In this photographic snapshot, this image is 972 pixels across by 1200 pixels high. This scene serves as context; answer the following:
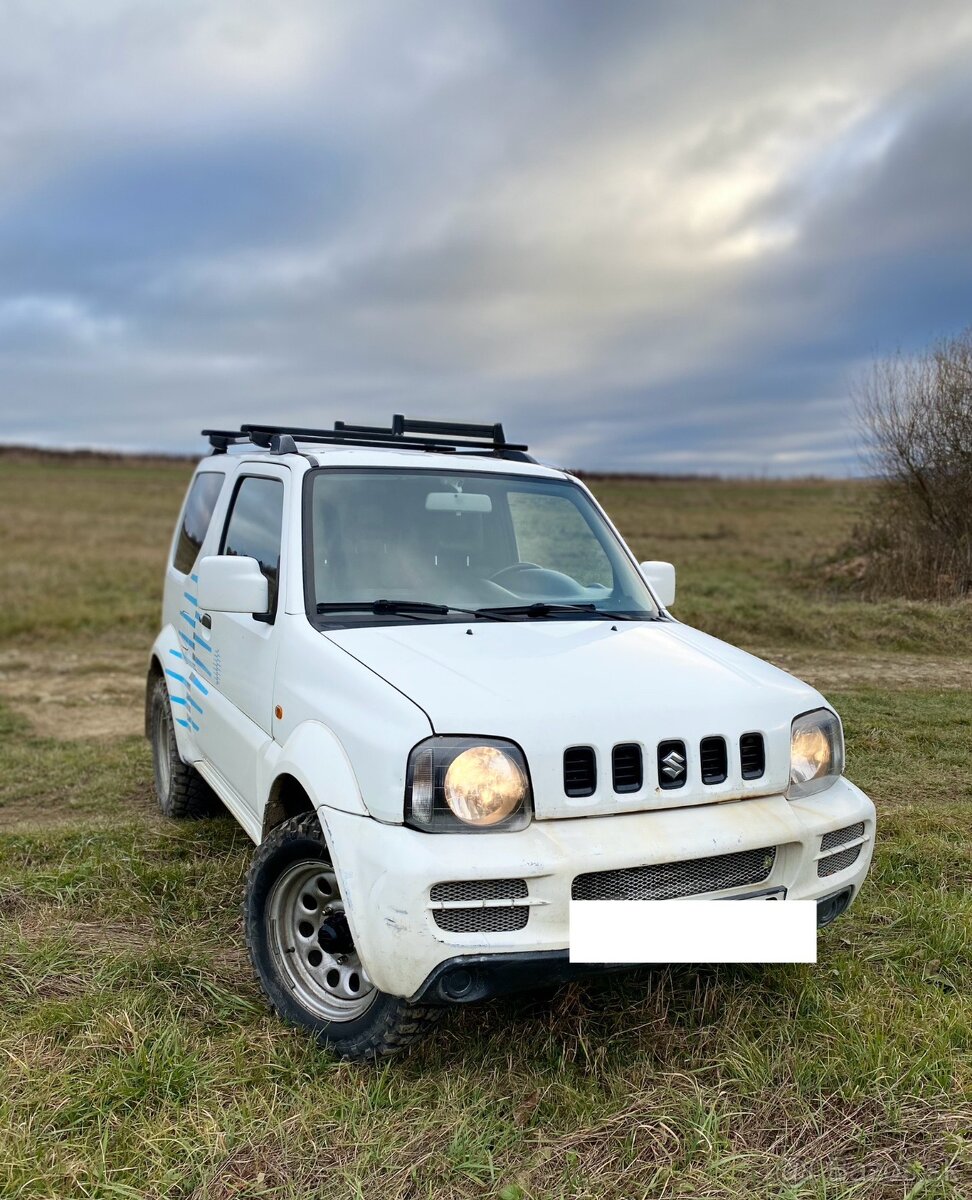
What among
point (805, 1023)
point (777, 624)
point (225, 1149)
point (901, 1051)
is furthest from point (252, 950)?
point (777, 624)

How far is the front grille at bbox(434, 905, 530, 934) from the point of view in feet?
8.48

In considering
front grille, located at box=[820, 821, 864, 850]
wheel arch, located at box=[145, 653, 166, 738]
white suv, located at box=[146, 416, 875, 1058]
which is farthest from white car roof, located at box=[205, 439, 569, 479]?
front grille, located at box=[820, 821, 864, 850]

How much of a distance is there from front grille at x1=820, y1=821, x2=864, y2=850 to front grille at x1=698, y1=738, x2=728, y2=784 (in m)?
0.41

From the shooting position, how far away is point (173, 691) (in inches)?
201

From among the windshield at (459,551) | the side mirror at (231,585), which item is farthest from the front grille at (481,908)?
the side mirror at (231,585)

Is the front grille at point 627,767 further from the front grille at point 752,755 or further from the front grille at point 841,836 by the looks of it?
the front grille at point 841,836

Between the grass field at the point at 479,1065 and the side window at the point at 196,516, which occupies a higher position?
the side window at the point at 196,516

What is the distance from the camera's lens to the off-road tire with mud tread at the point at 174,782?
5203 mm

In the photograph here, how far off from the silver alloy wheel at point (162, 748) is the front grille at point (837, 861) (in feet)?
11.7

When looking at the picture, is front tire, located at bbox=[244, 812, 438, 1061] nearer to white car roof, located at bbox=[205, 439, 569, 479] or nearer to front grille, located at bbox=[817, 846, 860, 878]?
front grille, located at bbox=[817, 846, 860, 878]

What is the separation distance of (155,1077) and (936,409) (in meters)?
14.7

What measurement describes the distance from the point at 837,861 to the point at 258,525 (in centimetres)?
269

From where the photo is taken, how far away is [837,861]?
309cm

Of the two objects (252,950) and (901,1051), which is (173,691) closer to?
(252,950)
